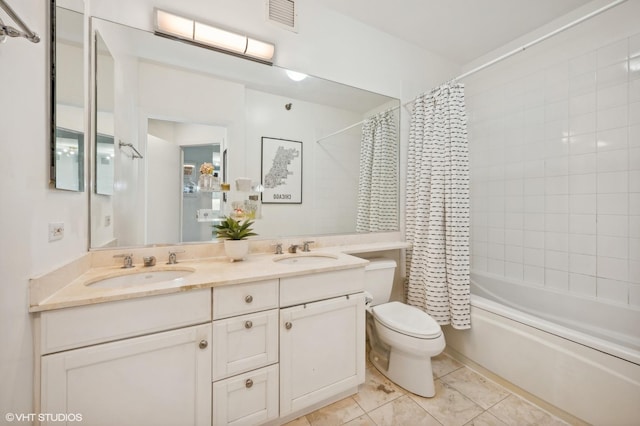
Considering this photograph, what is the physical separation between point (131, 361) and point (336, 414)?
1074 millimetres

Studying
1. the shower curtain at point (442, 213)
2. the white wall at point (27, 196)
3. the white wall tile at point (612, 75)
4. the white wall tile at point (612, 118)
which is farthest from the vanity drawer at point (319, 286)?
the white wall tile at point (612, 75)

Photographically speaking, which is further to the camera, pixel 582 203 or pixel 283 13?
pixel 582 203

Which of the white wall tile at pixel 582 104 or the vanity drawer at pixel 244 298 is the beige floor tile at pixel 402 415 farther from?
the white wall tile at pixel 582 104

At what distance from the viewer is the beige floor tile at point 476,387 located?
151cm

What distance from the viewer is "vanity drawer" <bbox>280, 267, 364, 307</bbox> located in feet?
4.11

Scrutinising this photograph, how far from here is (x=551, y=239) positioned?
81.0 inches

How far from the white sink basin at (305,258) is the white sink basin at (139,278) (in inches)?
21.0

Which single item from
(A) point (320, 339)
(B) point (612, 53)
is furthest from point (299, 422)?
(B) point (612, 53)

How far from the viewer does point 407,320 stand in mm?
1642

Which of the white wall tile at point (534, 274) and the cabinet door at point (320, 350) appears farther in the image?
the white wall tile at point (534, 274)

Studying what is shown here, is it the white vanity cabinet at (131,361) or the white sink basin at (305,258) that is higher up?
the white sink basin at (305,258)

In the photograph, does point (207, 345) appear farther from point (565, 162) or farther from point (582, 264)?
point (565, 162)

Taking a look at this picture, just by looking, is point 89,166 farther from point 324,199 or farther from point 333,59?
point 333,59

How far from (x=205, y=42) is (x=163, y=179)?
0.86m
